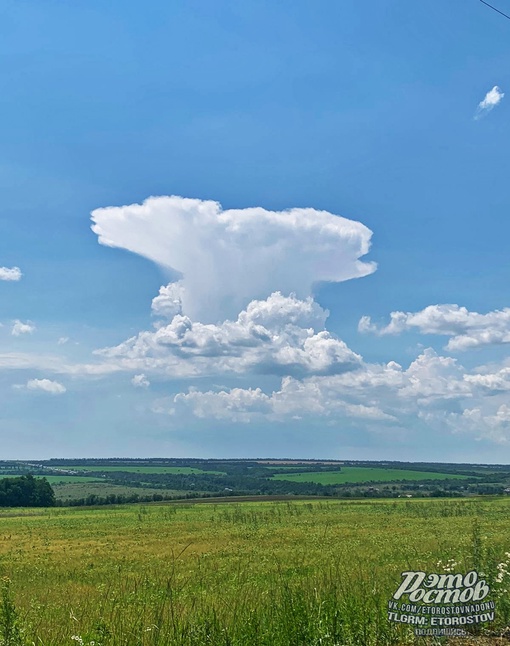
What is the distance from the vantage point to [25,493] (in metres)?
116

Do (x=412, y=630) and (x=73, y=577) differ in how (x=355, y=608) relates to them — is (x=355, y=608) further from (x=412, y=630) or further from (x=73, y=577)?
(x=73, y=577)

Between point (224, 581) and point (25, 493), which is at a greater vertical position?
point (224, 581)

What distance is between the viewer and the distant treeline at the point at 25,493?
114 metres

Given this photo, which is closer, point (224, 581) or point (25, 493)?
point (224, 581)

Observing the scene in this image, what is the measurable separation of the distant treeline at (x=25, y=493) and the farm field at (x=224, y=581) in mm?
66062

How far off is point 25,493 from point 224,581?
11263 centimetres

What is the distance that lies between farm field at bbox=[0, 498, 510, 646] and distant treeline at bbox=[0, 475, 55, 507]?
6606 centimetres

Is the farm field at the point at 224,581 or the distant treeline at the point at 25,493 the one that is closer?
the farm field at the point at 224,581

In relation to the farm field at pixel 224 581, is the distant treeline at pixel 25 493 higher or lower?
lower

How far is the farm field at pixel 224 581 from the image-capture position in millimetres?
7137

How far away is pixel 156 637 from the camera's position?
6941mm

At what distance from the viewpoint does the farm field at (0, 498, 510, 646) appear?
7137mm

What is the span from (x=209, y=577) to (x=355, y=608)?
11.9 m

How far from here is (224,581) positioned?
17656 mm
